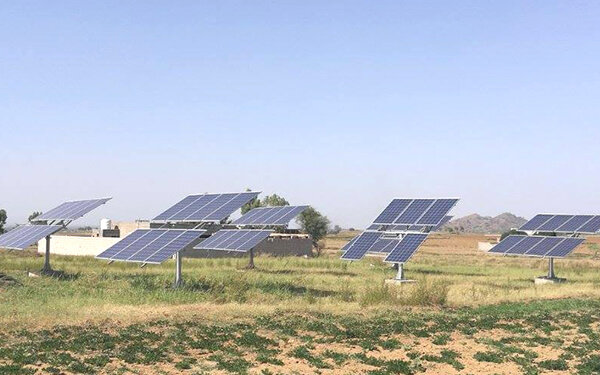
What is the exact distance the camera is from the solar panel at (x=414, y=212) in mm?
38531

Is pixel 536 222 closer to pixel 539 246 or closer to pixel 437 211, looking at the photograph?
pixel 539 246

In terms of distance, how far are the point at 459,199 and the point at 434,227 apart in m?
2.34

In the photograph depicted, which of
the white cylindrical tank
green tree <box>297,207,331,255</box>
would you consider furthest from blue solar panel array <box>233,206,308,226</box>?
green tree <box>297,207,331,255</box>

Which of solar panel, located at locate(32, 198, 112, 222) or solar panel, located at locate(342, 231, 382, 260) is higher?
solar panel, located at locate(32, 198, 112, 222)

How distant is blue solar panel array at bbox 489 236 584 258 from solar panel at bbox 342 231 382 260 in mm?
8023

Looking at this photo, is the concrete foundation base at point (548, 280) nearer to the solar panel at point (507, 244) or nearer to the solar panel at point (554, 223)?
the solar panel at point (507, 244)

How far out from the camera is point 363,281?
3809cm

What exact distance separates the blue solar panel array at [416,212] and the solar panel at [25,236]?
19.4 meters

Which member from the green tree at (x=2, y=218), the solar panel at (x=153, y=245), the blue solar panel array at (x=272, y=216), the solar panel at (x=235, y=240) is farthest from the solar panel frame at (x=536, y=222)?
the green tree at (x=2, y=218)

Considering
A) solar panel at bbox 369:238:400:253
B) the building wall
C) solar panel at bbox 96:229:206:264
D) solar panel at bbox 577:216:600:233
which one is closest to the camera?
solar panel at bbox 96:229:206:264

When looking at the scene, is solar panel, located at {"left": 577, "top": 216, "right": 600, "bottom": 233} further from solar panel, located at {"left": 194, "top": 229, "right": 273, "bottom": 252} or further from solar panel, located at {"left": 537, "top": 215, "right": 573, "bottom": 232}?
solar panel, located at {"left": 194, "top": 229, "right": 273, "bottom": 252}

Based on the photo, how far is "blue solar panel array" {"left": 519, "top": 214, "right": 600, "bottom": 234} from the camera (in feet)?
134

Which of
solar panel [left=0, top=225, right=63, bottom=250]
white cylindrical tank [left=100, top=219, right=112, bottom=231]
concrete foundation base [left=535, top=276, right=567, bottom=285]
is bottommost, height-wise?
concrete foundation base [left=535, top=276, right=567, bottom=285]

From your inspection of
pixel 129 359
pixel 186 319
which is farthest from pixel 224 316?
pixel 129 359
